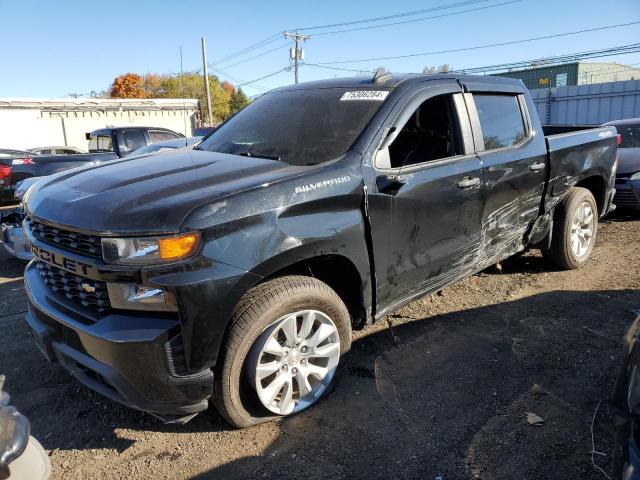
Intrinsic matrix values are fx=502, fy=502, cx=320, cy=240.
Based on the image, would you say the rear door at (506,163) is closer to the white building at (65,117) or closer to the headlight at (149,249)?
the headlight at (149,249)

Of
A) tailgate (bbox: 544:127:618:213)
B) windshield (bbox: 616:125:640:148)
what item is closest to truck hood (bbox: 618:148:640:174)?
windshield (bbox: 616:125:640:148)

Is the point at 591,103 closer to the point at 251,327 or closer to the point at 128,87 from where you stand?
the point at 251,327

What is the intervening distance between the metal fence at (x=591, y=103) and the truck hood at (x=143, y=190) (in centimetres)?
1924

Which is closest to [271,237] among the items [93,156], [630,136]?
[93,156]

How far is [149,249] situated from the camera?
2.36 m

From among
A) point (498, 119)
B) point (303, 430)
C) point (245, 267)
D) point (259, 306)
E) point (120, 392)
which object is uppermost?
point (498, 119)

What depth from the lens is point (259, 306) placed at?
2604 mm

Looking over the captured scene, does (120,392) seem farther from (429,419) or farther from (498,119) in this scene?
(498,119)

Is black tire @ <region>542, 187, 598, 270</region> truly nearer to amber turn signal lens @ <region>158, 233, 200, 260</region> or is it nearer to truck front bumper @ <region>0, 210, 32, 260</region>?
amber turn signal lens @ <region>158, 233, 200, 260</region>

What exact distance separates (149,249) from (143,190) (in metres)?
0.45

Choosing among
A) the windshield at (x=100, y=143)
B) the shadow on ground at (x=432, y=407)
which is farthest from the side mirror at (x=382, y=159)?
the windshield at (x=100, y=143)

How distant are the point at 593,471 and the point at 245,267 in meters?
1.97

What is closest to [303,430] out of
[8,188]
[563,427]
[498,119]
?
[563,427]

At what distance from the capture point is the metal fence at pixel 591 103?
20531 mm
